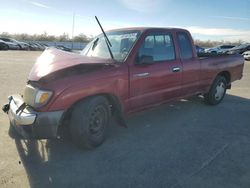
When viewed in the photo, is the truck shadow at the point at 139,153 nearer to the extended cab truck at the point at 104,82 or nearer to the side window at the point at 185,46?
the extended cab truck at the point at 104,82

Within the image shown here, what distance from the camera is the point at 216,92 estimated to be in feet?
22.7

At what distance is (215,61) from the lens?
6.57 metres

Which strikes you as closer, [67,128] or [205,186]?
[205,186]

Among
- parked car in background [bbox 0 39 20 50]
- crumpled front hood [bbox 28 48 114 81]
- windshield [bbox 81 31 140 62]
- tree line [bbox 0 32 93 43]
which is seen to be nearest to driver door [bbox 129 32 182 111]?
windshield [bbox 81 31 140 62]

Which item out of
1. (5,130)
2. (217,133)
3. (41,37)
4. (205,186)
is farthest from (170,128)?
(41,37)

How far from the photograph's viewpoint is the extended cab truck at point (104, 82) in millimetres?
3562

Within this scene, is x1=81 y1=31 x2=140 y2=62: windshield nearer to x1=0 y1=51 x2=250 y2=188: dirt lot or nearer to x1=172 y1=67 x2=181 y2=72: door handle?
x1=172 y1=67 x2=181 y2=72: door handle

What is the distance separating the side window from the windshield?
124 cm

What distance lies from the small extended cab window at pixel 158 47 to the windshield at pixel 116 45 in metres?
0.23

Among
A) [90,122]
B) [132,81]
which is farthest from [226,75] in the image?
[90,122]

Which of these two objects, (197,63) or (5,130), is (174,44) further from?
(5,130)

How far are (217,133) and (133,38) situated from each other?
233cm

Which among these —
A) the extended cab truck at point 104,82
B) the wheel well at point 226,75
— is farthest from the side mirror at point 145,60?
the wheel well at point 226,75

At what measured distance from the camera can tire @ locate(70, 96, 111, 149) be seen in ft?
12.2
